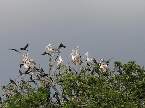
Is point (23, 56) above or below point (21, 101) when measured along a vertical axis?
above

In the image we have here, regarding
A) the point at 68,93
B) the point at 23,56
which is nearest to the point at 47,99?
the point at 68,93

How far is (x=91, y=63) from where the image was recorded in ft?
152

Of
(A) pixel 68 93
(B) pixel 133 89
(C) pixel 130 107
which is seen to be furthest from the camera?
(B) pixel 133 89

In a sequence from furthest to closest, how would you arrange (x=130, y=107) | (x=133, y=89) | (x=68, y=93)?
(x=133, y=89) → (x=68, y=93) → (x=130, y=107)

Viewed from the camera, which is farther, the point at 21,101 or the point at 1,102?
the point at 1,102

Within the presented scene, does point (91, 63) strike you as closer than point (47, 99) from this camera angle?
No

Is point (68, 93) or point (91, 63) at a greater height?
point (91, 63)

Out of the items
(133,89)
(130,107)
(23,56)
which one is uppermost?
(23,56)

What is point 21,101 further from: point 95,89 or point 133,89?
point 133,89

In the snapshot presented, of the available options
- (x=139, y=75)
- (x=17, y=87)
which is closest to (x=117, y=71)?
(x=139, y=75)

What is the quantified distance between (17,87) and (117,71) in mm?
8934

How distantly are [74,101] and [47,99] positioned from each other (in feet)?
8.41

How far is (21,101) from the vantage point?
43.2m

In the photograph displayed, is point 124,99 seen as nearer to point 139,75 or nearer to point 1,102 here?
point 139,75
